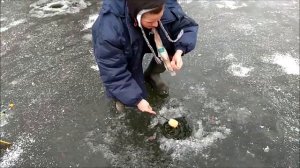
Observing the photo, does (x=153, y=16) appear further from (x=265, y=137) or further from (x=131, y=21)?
(x=265, y=137)

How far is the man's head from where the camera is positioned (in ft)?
7.33

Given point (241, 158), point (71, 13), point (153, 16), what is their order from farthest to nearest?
point (71, 13) → point (241, 158) → point (153, 16)

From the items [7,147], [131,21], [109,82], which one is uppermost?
[131,21]

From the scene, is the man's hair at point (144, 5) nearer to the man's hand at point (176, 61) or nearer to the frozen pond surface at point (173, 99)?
the man's hand at point (176, 61)

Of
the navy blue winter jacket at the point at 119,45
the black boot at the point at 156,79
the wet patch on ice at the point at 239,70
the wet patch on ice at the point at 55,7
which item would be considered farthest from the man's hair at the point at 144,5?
the wet patch on ice at the point at 55,7

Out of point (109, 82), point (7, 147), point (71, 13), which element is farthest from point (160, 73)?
point (71, 13)

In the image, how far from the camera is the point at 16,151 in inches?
119

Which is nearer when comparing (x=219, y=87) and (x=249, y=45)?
(x=219, y=87)

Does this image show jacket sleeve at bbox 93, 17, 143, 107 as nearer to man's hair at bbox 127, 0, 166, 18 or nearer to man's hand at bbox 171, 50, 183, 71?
man's hair at bbox 127, 0, 166, 18

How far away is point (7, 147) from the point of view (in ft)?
10.0

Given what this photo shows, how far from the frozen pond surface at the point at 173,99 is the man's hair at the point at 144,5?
124 centimetres

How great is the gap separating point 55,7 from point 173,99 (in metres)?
2.79

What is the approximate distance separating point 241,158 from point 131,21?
147 centimetres

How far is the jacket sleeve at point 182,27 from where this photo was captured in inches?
112
